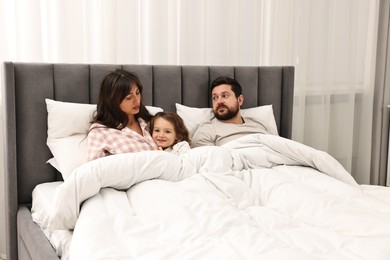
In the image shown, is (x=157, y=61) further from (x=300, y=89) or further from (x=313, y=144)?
(x=313, y=144)

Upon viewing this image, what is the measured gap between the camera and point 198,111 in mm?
2785

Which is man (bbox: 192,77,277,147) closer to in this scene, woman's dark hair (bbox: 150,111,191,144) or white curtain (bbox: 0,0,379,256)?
woman's dark hair (bbox: 150,111,191,144)

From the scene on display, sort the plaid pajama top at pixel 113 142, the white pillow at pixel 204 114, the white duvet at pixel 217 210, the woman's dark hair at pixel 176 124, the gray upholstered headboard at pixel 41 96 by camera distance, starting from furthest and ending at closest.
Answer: the white pillow at pixel 204 114 < the woman's dark hair at pixel 176 124 < the gray upholstered headboard at pixel 41 96 < the plaid pajama top at pixel 113 142 < the white duvet at pixel 217 210

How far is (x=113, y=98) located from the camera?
2.42m

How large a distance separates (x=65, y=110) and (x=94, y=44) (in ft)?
1.85

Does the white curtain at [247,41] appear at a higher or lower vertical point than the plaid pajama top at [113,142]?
higher

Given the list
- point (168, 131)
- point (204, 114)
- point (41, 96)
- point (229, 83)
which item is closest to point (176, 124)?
point (168, 131)

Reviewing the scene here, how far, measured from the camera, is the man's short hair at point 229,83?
2.78m

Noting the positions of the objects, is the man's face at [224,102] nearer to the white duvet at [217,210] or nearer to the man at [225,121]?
the man at [225,121]

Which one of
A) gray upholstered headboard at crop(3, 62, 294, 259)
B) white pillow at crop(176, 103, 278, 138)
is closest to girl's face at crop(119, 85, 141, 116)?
gray upholstered headboard at crop(3, 62, 294, 259)

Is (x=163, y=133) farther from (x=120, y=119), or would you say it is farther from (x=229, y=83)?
(x=229, y=83)

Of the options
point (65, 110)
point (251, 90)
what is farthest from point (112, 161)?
point (251, 90)

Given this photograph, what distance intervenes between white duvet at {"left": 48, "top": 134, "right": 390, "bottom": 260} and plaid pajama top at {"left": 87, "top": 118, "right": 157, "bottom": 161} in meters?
0.30

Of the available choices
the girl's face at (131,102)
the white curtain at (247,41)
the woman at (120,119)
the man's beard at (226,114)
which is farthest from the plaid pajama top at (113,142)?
the white curtain at (247,41)
